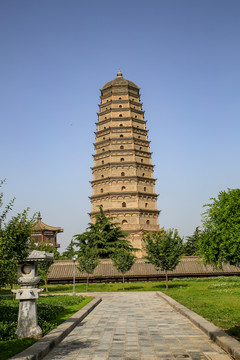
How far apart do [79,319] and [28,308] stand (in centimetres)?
316

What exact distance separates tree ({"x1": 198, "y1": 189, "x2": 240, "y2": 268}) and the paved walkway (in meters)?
9.96

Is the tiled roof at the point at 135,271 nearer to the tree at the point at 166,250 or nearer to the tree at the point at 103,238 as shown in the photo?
the tree at the point at 103,238

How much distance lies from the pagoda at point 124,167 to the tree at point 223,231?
19.2 meters

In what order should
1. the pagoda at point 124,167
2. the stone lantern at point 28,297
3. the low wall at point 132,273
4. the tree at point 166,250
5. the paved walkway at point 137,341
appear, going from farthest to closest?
the pagoda at point 124,167
the low wall at point 132,273
the tree at point 166,250
the stone lantern at point 28,297
the paved walkway at point 137,341

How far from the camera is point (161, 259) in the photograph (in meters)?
25.3

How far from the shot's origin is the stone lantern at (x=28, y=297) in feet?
27.1

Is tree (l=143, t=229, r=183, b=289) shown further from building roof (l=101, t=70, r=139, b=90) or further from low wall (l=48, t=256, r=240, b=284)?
building roof (l=101, t=70, r=139, b=90)

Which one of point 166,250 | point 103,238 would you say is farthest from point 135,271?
point 166,250

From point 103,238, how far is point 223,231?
18.4 m

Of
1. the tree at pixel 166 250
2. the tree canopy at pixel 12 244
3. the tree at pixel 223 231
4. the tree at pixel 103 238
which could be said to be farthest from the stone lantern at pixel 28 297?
the tree at pixel 103 238

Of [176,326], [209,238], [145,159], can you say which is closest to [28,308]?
[176,326]

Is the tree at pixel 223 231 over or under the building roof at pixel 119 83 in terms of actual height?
under

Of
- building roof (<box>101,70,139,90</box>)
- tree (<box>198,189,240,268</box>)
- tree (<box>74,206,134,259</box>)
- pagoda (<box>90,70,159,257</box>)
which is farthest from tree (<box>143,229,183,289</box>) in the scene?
building roof (<box>101,70,139,90</box>)

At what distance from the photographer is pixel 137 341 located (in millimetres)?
7938
